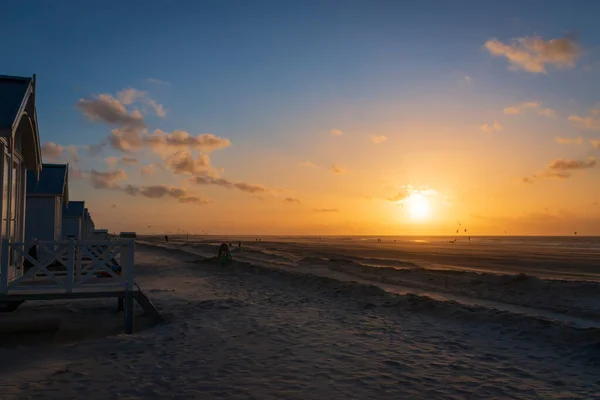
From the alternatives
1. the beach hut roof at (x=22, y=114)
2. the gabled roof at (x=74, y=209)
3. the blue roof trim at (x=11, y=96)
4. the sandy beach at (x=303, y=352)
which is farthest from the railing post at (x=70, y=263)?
the gabled roof at (x=74, y=209)

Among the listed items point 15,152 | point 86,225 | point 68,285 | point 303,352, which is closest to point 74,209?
point 86,225

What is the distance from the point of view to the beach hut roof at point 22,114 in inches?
388

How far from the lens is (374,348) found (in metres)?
9.47

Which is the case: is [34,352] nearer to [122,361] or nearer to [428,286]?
[122,361]

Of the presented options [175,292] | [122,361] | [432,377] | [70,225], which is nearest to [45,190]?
[175,292]

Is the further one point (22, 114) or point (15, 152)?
point (15, 152)

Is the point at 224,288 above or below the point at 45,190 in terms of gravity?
below

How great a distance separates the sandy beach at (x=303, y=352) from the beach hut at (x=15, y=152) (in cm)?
221

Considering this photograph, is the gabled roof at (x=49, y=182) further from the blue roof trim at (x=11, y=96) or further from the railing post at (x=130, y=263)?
the railing post at (x=130, y=263)

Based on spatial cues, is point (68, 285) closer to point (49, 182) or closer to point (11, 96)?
point (11, 96)

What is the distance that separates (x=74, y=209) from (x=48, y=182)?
13.9 meters

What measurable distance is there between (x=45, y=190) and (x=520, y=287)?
21.8m

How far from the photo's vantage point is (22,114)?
11.5 m

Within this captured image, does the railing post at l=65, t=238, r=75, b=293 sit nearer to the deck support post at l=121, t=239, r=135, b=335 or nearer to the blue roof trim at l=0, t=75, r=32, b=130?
the deck support post at l=121, t=239, r=135, b=335
